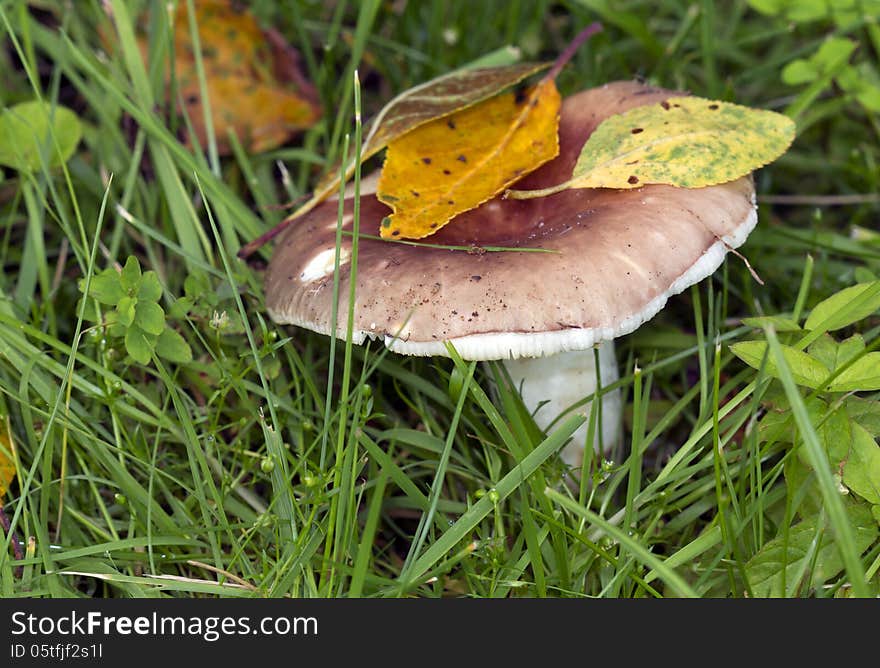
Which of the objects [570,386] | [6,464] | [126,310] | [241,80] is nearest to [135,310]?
[126,310]

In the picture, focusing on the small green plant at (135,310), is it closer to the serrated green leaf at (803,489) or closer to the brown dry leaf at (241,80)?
the brown dry leaf at (241,80)

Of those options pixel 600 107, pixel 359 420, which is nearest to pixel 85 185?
pixel 359 420

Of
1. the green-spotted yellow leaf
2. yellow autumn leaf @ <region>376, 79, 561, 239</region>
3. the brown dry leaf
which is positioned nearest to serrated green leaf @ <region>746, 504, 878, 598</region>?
the green-spotted yellow leaf

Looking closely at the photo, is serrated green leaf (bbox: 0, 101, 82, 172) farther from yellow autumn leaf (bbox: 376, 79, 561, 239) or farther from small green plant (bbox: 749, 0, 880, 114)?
small green plant (bbox: 749, 0, 880, 114)

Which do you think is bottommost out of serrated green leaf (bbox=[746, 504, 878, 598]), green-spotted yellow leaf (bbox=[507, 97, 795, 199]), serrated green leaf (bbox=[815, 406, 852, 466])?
serrated green leaf (bbox=[746, 504, 878, 598])

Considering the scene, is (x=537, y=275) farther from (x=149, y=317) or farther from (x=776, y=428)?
(x=149, y=317)
